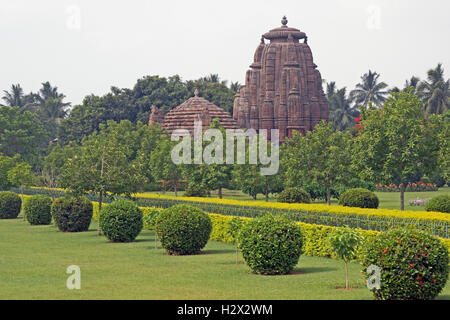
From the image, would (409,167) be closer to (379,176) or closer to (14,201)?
(379,176)

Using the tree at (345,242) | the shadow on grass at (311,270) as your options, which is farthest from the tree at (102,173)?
the tree at (345,242)

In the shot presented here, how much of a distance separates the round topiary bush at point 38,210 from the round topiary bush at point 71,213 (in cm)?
612

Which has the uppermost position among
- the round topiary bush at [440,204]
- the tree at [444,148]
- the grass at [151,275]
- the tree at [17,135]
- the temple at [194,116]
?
the temple at [194,116]

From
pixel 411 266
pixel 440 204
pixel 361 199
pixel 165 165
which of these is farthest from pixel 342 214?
pixel 165 165

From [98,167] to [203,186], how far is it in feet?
79.0

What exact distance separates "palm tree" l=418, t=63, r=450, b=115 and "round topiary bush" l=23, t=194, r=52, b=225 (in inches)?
2620

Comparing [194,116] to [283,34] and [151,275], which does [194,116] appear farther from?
[151,275]

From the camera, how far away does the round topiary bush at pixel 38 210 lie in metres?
47.8

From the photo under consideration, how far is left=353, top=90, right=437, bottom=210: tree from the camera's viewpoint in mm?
49750

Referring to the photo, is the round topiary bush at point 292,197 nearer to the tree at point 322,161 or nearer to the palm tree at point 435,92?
the tree at point 322,161

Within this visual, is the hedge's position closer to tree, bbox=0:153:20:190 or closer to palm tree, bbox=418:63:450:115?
tree, bbox=0:153:20:190

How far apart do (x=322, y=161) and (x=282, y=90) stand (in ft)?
116

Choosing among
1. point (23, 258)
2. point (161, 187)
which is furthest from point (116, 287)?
point (161, 187)

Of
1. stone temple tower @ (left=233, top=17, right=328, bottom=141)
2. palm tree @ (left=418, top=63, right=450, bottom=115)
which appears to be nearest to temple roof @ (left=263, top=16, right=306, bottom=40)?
stone temple tower @ (left=233, top=17, right=328, bottom=141)
